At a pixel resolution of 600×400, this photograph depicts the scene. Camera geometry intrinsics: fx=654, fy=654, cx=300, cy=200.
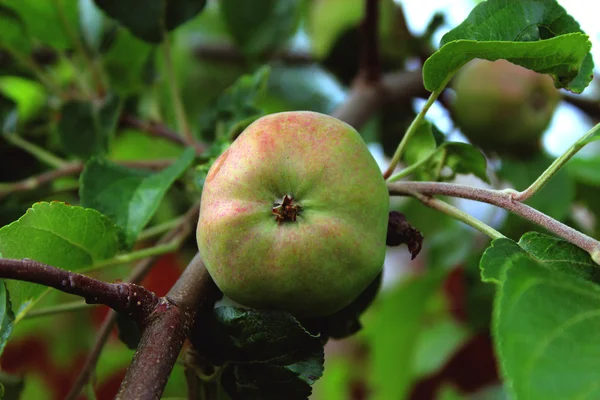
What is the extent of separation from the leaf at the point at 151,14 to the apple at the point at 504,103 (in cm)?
43

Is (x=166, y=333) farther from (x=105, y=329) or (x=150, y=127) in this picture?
(x=150, y=127)

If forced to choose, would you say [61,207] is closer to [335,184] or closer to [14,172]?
[335,184]

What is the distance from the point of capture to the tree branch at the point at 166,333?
44cm


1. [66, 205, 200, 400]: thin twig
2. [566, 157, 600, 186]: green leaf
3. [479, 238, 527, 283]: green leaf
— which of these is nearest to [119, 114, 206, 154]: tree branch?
[66, 205, 200, 400]: thin twig

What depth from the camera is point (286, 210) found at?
1.58 feet

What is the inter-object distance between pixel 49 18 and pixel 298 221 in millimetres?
718

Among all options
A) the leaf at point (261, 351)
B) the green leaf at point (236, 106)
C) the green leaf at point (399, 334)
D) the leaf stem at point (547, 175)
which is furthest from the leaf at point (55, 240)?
the green leaf at point (399, 334)

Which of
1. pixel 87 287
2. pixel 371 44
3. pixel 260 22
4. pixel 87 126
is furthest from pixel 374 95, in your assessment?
pixel 87 287

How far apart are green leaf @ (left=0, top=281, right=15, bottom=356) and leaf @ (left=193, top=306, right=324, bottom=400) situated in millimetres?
147

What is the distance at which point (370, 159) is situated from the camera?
0.52 metres

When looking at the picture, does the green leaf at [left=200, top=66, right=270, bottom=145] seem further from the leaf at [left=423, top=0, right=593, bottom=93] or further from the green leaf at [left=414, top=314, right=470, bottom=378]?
the green leaf at [left=414, top=314, right=470, bottom=378]

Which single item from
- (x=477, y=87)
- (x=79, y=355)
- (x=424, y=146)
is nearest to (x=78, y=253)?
(x=424, y=146)

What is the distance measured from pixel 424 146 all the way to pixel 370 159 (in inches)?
6.1

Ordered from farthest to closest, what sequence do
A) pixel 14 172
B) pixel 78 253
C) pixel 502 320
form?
pixel 14 172 → pixel 78 253 → pixel 502 320
